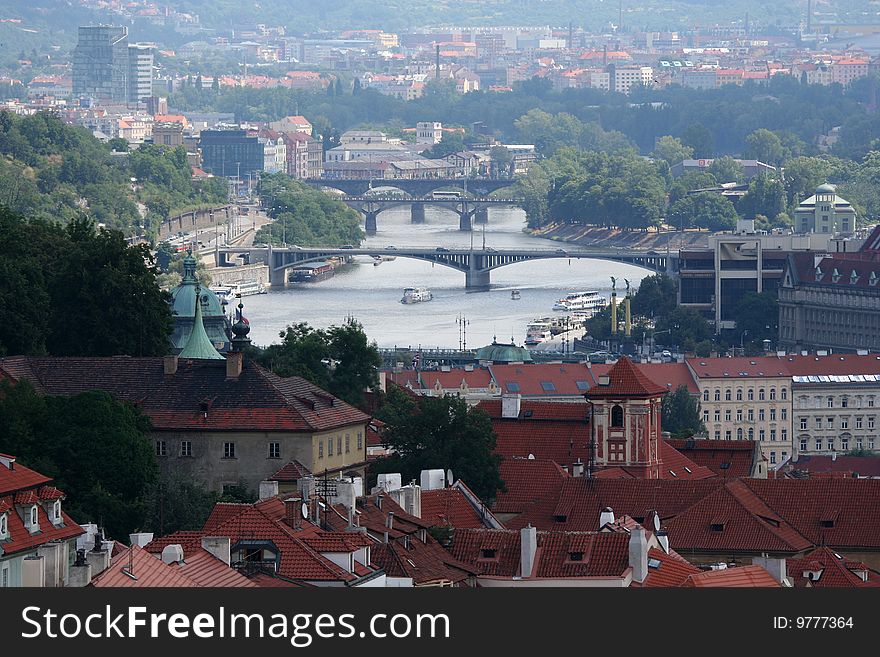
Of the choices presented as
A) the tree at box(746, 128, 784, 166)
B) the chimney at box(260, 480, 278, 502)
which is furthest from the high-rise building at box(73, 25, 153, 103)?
the chimney at box(260, 480, 278, 502)

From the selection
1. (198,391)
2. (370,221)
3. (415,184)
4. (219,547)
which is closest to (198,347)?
(198,391)

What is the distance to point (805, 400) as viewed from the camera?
1978 inches

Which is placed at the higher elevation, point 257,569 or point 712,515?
point 257,569

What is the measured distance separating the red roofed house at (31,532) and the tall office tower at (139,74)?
164170mm

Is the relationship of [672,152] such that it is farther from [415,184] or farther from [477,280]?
[477,280]

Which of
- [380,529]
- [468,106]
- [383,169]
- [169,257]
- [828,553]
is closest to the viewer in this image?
[380,529]

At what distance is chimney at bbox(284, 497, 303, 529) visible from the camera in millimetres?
17470

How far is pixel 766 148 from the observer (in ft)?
469

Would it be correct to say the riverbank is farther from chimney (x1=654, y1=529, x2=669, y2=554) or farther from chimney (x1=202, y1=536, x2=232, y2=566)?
chimney (x1=202, y1=536, x2=232, y2=566)

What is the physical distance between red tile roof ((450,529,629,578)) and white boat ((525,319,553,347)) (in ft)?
152

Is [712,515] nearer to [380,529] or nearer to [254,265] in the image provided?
[380,529]
